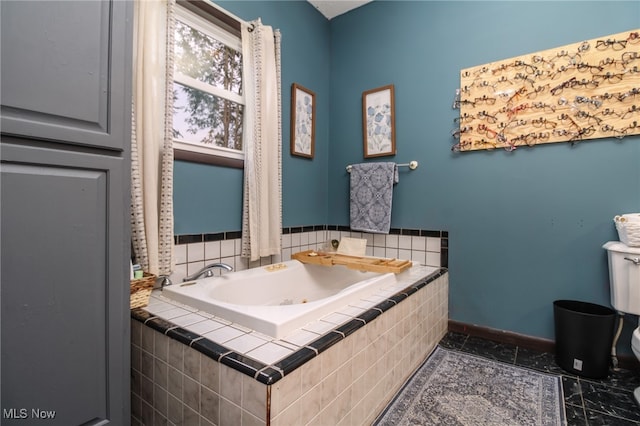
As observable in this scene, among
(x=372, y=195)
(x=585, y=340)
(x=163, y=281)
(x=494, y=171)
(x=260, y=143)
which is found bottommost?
(x=585, y=340)

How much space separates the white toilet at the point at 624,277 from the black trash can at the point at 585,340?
0.09 m

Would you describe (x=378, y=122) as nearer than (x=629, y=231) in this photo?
No

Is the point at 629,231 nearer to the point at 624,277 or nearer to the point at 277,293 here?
the point at 624,277

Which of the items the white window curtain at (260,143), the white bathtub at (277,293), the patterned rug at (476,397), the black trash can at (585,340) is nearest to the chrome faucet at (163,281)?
the white bathtub at (277,293)

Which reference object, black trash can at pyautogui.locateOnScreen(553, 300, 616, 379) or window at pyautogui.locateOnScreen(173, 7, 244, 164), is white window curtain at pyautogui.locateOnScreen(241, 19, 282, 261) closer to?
window at pyautogui.locateOnScreen(173, 7, 244, 164)

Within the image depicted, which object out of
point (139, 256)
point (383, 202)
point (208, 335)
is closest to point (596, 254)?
point (383, 202)

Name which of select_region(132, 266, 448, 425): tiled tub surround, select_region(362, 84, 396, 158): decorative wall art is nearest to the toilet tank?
select_region(132, 266, 448, 425): tiled tub surround

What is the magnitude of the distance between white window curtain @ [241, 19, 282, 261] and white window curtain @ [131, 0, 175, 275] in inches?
19.3

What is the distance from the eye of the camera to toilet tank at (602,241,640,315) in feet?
4.86

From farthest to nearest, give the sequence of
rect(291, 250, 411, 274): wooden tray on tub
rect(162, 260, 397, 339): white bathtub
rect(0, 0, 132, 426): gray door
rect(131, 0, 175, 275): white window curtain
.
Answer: rect(291, 250, 411, 274): wooden tray on tub, rect(131, 0, 175, 275): white window curtain, rect(162, 260, 397, 339): white bathtub, rect(0, 0, 132, 426): gray door

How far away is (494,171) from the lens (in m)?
2.02

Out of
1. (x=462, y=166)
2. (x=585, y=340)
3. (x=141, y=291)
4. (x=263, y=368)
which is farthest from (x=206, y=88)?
(x=585, y=340)

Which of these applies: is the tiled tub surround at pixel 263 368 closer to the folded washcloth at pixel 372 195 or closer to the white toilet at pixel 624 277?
the folded washcloth at pixel 372 195

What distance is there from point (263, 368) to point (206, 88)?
1626 millimetres
